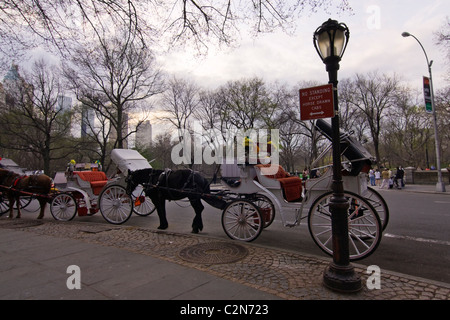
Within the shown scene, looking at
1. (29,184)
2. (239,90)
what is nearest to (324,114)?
(29,184)

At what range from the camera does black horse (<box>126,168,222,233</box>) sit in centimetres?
706

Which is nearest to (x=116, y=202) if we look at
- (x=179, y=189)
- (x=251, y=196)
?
(x=179, y=189)

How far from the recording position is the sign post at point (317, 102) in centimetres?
363

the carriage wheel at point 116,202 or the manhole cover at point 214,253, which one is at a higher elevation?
the carriage wheel at point 116,202

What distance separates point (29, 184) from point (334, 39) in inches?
429

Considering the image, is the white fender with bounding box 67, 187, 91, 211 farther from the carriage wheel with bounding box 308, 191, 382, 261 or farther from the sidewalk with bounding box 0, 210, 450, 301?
the carriage wheel with bounding box 308, 191, 382, 261

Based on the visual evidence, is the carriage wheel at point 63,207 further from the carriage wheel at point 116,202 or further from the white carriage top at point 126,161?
the white carriage top at point 126,161

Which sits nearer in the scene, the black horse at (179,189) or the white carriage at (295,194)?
the white carriage at (295,194)

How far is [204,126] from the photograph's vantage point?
41531mm

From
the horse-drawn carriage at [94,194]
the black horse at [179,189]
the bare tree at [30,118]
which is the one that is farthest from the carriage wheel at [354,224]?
the bare tree at [30,118]

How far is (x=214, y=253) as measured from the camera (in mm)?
5203

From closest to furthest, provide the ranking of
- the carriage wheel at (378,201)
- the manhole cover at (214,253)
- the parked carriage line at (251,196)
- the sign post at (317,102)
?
the sign post at (317,102) < the manhole cover at (214,253) < the parked carriage line at (251,196) < the carriage wheel at (378,201)

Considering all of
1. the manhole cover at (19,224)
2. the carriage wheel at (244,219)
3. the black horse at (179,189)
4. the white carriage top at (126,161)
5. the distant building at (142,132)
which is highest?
the distant building at (142,132)

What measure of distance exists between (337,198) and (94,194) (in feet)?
28.6
